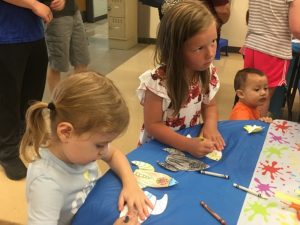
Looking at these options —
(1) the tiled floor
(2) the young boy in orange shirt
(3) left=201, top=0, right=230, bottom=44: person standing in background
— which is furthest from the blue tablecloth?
(3) left=201, top=0, right=230, bottom=44: person standing in background

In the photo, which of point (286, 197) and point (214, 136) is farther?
point (214, 136)

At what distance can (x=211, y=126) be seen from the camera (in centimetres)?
131

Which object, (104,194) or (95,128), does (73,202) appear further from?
(95,128)

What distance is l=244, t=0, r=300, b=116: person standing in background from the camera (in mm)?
2004

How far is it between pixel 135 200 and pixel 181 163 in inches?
9.3

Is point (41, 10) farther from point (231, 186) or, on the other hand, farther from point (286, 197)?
point (286, 197)

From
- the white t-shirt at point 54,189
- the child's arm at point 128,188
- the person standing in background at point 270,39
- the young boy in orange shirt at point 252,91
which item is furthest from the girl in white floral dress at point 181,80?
the person standing in background at point 270,39

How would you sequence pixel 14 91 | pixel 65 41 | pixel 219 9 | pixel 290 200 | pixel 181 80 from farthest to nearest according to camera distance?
pixel 219 9 → pixel 65 41 → pixel 14 91 → pixel 181 80 → pixel 290 200

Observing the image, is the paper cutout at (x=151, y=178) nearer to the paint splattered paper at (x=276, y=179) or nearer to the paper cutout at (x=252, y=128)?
the paint splattered paper at (x=276, y=179)

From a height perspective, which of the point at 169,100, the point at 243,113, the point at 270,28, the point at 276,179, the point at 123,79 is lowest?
the point at 123,79

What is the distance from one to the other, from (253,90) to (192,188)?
105cm

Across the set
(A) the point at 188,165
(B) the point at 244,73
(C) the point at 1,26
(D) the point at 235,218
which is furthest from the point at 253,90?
(C) the point at 1,26

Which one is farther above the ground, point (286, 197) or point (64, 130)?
point (64, 130)

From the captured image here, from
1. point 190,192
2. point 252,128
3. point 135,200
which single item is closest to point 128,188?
point 135,200
